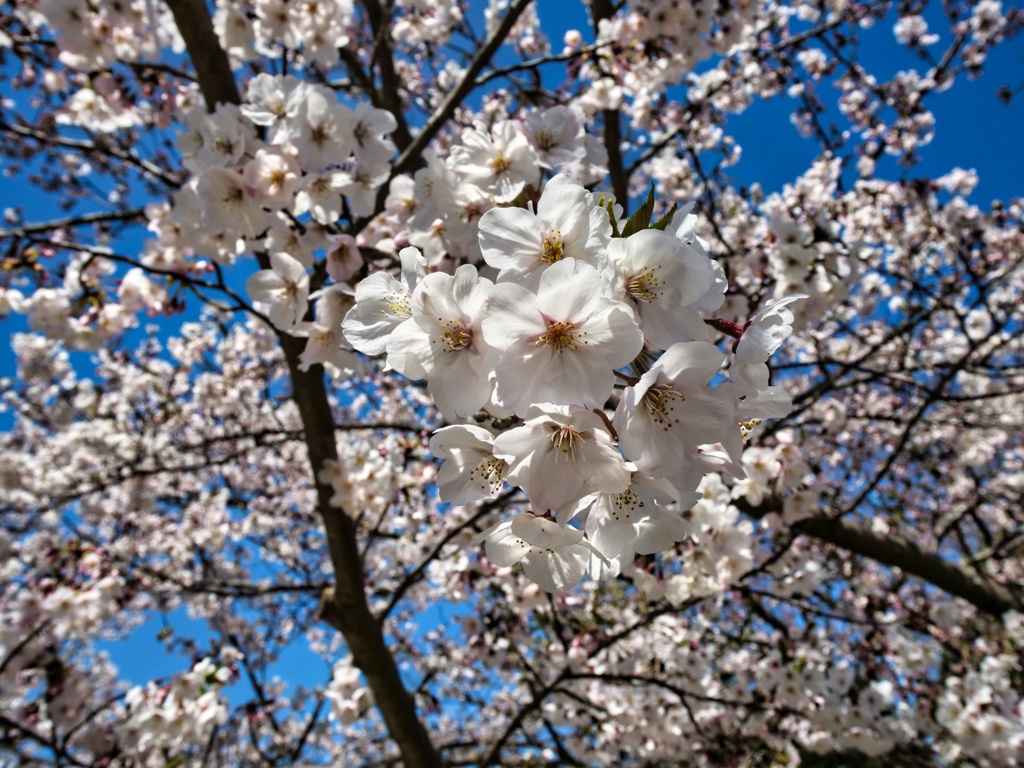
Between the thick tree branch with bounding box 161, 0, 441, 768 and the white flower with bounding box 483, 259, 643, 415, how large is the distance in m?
1.99

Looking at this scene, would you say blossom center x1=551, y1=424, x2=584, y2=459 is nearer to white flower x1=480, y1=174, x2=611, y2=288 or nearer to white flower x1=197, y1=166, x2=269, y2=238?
white flower x1=480, y1=174, x2=611, y2=288

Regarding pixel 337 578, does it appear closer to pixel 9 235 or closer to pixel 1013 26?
pixel 9 235

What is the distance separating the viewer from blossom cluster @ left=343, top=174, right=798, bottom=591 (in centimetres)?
90

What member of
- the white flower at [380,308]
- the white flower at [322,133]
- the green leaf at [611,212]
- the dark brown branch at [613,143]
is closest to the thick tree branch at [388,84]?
the dark brown branch at [613,143]

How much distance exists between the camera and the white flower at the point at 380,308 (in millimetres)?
1123

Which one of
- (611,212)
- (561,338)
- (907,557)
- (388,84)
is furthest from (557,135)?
(907,557)

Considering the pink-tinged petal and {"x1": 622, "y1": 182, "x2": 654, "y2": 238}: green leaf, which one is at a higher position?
{"x1": 622, "y1": 182, "x2": 654, "y2": 238}: green leaf

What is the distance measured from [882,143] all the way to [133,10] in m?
6.94

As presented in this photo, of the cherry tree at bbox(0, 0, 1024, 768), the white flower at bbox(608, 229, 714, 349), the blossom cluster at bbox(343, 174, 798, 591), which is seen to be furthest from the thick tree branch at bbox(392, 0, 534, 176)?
the white flower at bbox(608, 229, 714, 349)

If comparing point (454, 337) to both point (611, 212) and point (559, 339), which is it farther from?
point (611, 212)

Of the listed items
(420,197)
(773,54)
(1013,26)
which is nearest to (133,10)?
(420,197)

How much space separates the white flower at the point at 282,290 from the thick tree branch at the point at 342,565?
0.79 metres

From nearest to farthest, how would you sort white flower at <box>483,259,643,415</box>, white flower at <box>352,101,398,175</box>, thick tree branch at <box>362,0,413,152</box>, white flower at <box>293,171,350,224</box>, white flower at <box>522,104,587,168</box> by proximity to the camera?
white flower at <box>483,259,643,415</box>
white flower at <box>522,104,587,168</box>
white flower at <box>293,171,350,224</box>
white flower at <box>352,101,398,175</box>
thick tree branch at <box>362,0,413,152</box>

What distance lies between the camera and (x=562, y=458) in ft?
3.17
